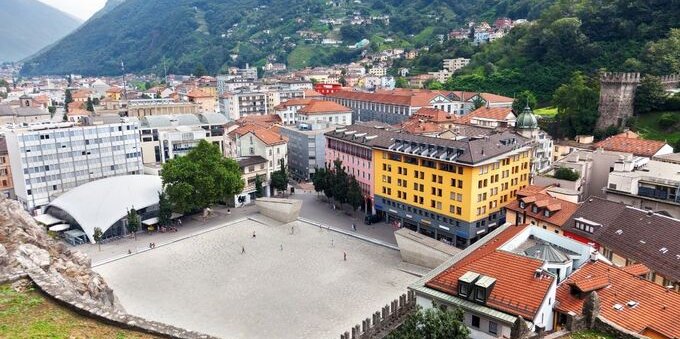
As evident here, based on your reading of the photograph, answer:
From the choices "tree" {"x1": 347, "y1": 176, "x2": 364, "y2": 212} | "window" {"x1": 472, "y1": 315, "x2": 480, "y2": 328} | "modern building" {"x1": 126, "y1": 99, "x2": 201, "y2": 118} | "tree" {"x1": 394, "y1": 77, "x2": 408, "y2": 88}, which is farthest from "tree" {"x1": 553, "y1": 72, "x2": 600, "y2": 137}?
"modern building" {"x1": 126, "y1": 99, "x2": 201, "y2": 118}

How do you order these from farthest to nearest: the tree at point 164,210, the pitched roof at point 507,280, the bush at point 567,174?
the tree at point 164,210 → the bush at point 567,174 → the pitched roof at point 507,280

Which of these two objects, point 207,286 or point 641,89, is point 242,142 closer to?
point 207,286

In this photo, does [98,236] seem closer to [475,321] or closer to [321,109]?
[475,321]

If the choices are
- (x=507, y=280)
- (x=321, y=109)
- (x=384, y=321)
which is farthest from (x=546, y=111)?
(x=507, y=280)

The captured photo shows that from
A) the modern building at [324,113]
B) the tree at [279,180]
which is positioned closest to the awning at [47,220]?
the tree at [279,180]

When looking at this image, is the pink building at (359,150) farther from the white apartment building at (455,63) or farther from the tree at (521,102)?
the white apartment building at (455,63)

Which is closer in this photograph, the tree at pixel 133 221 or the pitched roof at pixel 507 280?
the pitched roof at pixel 507 280
